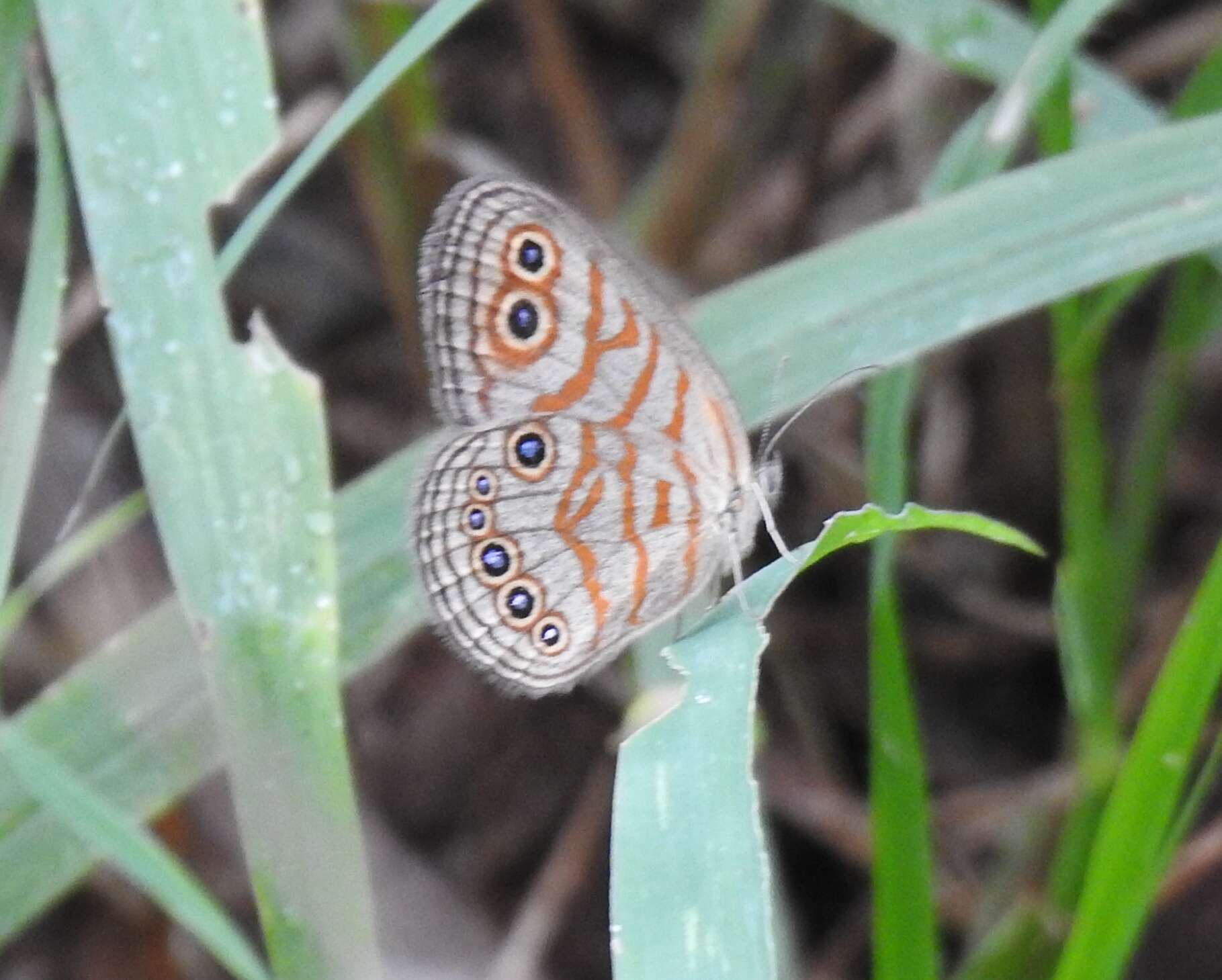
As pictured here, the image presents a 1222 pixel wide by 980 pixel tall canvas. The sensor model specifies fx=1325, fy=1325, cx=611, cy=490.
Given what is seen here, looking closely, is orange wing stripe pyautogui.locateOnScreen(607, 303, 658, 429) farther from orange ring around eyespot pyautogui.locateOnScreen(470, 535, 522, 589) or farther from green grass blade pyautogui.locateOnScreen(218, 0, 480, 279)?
green grass blade pyautogui.locateOnScreen(218, 0, 480, 279)

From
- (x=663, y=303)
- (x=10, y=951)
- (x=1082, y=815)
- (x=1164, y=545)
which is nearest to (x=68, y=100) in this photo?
(x=663, y=303)

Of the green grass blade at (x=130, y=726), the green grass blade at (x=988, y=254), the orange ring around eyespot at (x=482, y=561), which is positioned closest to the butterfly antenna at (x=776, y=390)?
the green grass blade at (x=988, y=254)

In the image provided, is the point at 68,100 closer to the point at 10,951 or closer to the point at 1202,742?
the point at 10,951

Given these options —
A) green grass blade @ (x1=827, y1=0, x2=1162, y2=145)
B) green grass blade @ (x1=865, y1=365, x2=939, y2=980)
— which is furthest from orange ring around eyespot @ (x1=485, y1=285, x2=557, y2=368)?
green grass blade @ (x1=827, y1=0, x2=1162, y2=145)

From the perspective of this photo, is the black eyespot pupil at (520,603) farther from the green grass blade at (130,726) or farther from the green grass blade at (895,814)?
the green grass blade at (895,814)

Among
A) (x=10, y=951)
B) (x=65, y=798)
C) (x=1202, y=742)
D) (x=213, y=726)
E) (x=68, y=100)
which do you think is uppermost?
(x=68, y=100)

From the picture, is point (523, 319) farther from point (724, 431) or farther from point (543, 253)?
point (724, 431)
